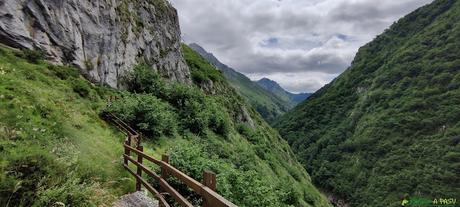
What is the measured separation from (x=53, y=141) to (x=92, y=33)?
17.1 m

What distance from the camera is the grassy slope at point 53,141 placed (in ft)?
21.8

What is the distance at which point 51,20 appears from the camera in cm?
2286

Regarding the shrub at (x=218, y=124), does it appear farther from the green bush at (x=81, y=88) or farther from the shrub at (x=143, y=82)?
the green bush at (x=81, y=88)

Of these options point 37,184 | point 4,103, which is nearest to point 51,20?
point 4,103

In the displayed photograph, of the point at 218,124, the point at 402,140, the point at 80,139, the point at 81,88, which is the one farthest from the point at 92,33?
the point at 402,140

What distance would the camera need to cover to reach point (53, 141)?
11516mm

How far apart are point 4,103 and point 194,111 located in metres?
17.5

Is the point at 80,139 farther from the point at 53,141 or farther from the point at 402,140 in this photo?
the point at 402,140

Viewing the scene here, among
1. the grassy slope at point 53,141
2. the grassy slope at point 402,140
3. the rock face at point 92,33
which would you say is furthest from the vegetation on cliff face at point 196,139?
the grassy slope at point 402,140

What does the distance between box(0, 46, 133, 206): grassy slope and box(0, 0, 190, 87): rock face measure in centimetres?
211

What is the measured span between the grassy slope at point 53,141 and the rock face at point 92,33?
6.92 feet

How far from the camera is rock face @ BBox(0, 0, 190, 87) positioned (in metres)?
21.1

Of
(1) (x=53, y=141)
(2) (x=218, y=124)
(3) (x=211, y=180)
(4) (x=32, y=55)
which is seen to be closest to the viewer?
(3) (x=211, y=180)

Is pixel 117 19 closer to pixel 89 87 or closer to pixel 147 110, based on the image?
pixel 89 87
